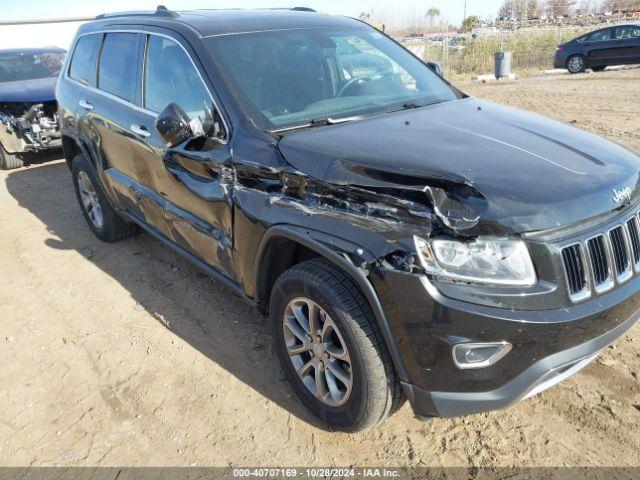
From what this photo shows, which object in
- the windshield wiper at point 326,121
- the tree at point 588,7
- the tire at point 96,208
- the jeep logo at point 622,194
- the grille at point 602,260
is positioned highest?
the windshield wiper at point 326,121

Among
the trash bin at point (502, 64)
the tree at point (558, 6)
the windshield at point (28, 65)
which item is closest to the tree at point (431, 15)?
the tree at point (558, 6)

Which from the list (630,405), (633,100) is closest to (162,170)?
(630,405)

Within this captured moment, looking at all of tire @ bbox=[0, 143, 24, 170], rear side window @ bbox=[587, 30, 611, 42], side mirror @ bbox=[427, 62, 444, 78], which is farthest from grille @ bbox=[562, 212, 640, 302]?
rear side window @ bbox=[587, 30, 611, 42]

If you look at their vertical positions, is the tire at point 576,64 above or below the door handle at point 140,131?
below

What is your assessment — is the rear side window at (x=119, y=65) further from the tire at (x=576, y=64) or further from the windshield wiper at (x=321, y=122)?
the tire at (x=576, y=64)

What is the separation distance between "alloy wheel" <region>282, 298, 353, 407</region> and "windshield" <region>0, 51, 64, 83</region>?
857 centimetres

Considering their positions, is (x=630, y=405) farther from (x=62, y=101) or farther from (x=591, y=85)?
(x=591, y=85)

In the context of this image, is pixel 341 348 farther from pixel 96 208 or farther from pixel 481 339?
pixel 96 208

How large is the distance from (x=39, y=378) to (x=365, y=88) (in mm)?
2700

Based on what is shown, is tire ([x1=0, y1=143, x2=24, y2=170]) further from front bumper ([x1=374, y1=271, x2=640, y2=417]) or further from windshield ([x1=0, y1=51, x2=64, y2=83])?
front bumper ([x1=374, y1=271, x2=640, y2=417])

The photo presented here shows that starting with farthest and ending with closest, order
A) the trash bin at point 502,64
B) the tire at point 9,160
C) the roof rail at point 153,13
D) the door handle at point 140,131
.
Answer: the trash bin at point 502,64 < the tire at point 9,160 < the roof rail at point 153,13 < the door handle at point 140,131

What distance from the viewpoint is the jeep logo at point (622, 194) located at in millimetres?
2260

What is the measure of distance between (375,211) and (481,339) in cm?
65

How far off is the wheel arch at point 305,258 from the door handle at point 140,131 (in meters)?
1.38
